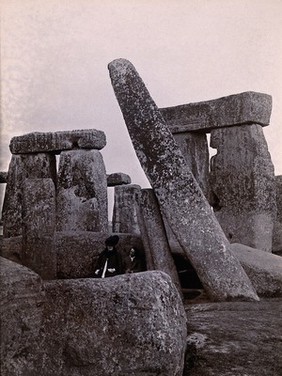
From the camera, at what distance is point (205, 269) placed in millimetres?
7406

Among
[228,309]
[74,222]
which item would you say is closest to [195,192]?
[228,309]

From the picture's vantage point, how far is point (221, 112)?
38.5 ft

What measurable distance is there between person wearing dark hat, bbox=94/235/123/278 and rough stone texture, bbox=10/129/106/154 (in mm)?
6369

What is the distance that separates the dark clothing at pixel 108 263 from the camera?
841cm

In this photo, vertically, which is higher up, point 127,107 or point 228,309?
point 127,107

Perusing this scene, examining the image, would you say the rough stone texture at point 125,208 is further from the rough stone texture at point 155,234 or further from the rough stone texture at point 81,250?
the rough stone texture at point 155,234

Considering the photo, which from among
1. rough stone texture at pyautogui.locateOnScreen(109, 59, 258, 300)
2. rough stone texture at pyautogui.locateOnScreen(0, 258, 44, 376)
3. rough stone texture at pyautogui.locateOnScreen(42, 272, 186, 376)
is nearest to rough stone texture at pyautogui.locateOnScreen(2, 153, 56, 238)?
rough stone texture at pyautogui.locateOnScreen(109, 59, 258, 300)

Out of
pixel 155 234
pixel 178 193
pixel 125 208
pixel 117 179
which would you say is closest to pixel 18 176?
pixel 125 208

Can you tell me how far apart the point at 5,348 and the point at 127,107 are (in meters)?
4.92

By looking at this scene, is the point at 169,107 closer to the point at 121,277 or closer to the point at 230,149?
the point at 230,149

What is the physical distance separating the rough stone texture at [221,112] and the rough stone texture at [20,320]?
793 centimetres

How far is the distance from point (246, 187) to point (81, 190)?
4.60 metres

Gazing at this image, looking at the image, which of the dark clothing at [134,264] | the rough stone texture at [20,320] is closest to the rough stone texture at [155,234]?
the dark clothing at [134,264]

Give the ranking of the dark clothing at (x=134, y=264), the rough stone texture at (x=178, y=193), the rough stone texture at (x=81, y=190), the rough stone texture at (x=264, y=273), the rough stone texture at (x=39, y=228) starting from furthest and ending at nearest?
1. the rough stone texture at (x=81, y=190)
2. the dark clothing at (x=134, y=264)
3. the rough stone texture at (x=264, y=273)
4. the rough stone texture at (x=178, y=193)
5. the rough stone texture at (x=39, y=228)
